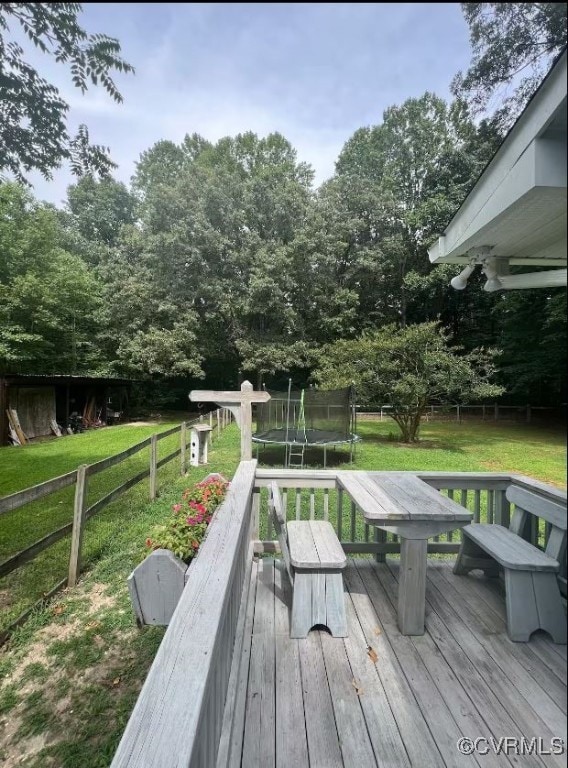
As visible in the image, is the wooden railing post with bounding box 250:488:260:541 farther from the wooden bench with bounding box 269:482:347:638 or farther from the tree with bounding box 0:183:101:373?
the tree with bounding box 0:183:101:373

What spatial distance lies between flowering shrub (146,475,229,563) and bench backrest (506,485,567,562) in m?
1.69

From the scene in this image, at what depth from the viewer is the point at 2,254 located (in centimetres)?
306

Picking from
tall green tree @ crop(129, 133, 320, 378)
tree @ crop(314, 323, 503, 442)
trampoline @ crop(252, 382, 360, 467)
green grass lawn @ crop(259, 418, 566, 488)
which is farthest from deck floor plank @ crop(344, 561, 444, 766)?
tall green tree @ crop(129, 133, 320, 378)

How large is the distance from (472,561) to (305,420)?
5.84 metres

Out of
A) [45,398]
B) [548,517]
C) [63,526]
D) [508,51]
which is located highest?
[508,51]

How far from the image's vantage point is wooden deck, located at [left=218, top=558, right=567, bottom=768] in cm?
113

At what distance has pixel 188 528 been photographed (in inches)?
90.0

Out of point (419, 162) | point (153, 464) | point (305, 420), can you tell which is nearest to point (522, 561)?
point (419, 162)

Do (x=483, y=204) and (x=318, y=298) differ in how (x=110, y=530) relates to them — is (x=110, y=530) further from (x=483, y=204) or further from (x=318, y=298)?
(x=318, y=298)

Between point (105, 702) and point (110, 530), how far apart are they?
7.20 feet

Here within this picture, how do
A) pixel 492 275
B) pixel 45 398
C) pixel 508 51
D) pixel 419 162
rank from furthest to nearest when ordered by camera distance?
pixel 45 398
pixel 419 162
pixel 508 51
pixel 492 275

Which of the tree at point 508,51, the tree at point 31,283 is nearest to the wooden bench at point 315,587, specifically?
the tree at point 508,51

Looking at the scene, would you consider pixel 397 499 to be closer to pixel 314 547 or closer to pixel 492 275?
pixel 314 547

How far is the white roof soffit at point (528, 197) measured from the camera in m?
0.47
